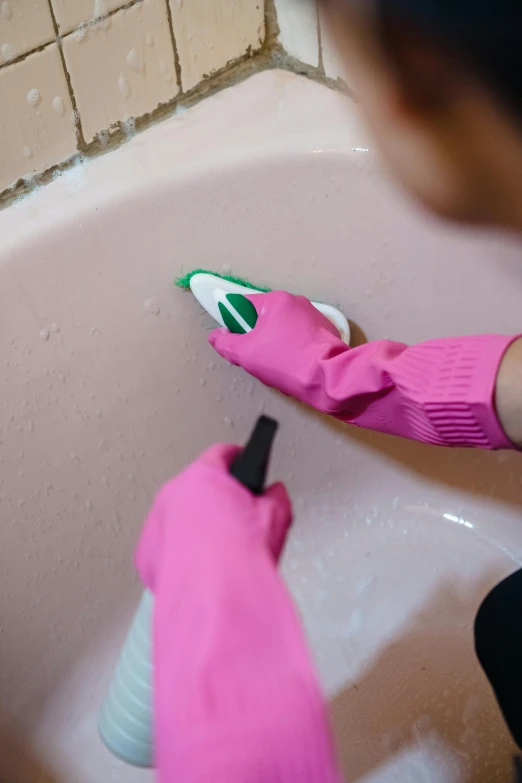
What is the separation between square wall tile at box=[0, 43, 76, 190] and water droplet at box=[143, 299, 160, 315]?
0.18 metres

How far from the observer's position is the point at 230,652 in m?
0.37

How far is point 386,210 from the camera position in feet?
2.61

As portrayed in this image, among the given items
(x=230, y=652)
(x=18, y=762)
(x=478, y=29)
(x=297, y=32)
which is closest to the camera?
(x=478, y=29)

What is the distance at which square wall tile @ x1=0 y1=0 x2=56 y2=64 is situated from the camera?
2.16 feet

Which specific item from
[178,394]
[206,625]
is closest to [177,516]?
[206,625]

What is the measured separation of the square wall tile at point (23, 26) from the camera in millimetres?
659

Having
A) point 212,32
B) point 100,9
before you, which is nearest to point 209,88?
point 212,32

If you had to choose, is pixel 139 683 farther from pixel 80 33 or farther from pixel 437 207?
pixel 80 33

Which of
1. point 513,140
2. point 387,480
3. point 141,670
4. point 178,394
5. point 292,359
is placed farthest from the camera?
point 387,480

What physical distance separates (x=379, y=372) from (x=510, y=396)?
120 millimetres

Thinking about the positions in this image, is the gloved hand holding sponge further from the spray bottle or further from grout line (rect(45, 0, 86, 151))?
grout line (rect(45, 0, 86, 151))

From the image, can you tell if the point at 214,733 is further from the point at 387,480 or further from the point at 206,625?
the point at 387,480

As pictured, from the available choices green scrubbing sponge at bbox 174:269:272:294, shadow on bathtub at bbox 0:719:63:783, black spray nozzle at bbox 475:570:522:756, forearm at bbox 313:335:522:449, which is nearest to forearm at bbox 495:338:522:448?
forearm at bbox 313:335:522:449

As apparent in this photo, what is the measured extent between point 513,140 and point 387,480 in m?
0.68
